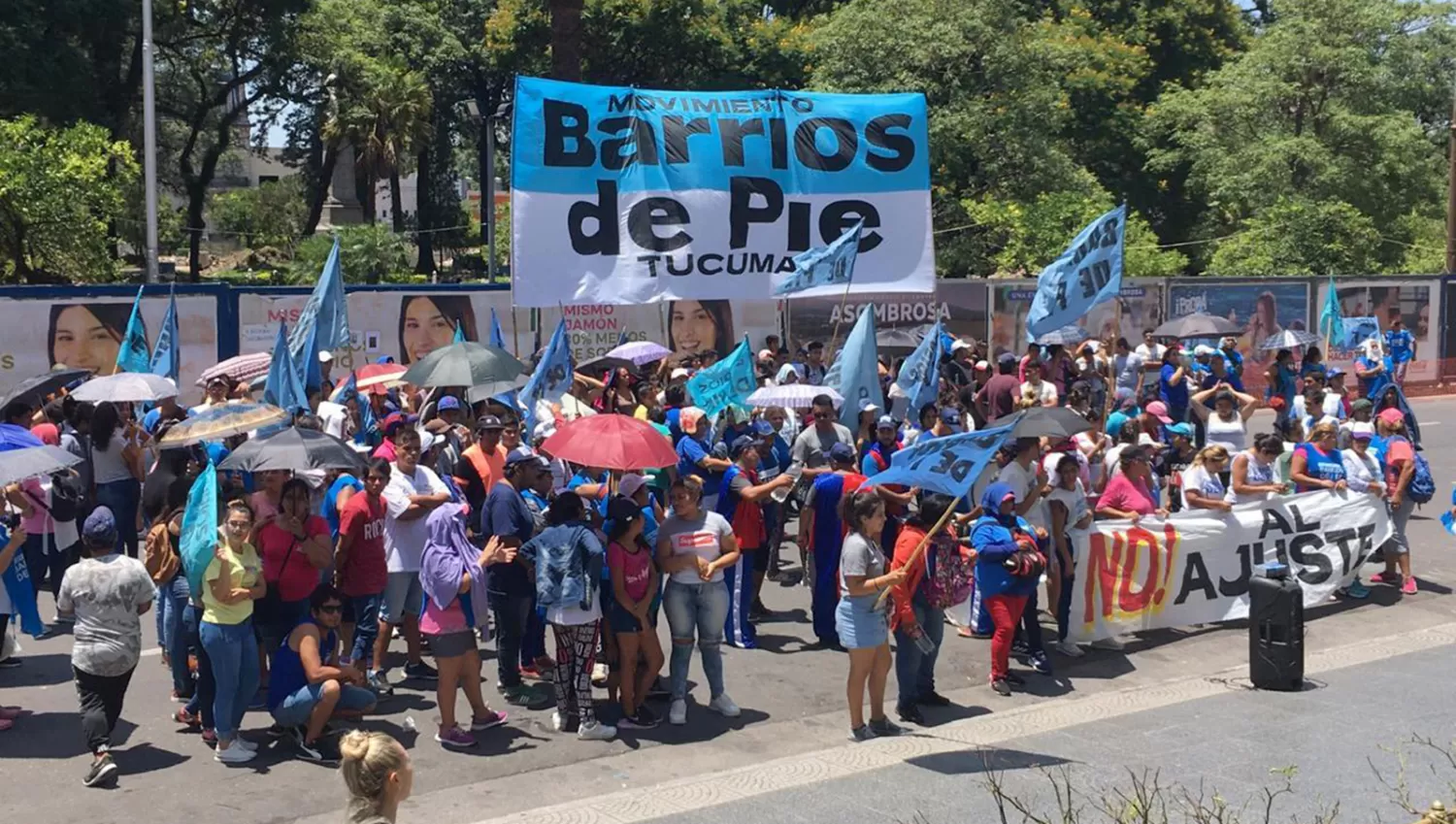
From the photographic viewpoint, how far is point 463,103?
50.7 metres

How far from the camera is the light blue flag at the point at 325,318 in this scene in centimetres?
1298

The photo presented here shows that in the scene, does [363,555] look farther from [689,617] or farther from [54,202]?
[54,202]

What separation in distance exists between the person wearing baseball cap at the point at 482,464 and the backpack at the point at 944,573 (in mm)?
2990

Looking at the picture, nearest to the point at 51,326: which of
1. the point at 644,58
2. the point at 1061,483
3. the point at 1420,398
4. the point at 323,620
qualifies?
the point at 323,620

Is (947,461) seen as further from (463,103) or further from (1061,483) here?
(463,103)

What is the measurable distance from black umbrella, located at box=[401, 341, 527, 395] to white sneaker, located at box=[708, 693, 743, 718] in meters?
3.56

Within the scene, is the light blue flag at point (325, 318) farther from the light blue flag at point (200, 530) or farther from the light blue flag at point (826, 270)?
the light blue flag at point (200, 530)

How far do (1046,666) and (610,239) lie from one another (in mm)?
5964

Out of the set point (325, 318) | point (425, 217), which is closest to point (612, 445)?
point (325, 318)

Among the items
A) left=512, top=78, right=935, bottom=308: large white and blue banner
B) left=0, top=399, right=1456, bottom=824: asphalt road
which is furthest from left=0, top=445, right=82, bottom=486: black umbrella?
left=512, top=78, right=935, bottom=308: large white and blue banner

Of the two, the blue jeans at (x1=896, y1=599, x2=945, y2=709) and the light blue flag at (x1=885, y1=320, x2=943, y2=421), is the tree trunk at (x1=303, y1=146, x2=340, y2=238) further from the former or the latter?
the blue jeans at (x1=896, y1=599, x2=945, y2=709)

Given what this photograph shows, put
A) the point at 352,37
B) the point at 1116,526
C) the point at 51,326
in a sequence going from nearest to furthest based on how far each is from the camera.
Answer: the point at 1116,526
the point at 51,326
the point at 352,37

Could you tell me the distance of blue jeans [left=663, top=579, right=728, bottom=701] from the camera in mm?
8891

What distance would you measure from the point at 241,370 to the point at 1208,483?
862 cm
